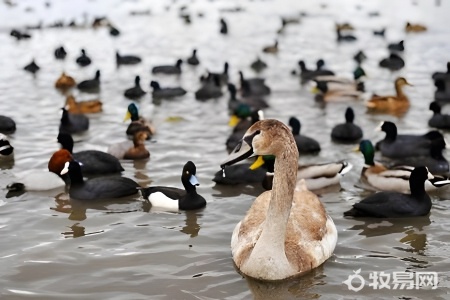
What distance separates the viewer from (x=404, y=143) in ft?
45.0

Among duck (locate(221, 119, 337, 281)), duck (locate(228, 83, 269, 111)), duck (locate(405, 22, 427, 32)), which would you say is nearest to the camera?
duck (locate(221, 119, 337, 281))

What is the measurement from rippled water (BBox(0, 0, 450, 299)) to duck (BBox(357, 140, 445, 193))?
0.27 meters

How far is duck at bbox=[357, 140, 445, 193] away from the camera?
11.5 meters

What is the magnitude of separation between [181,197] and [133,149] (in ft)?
10.2

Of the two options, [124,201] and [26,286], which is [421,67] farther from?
[26,286]

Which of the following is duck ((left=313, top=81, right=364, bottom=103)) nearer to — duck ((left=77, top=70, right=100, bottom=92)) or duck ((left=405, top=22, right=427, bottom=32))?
duck ((left=77, top=70, right=100, bottom=92))

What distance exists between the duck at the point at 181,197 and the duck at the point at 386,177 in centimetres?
297

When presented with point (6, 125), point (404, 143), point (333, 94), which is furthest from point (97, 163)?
point (333, 94)

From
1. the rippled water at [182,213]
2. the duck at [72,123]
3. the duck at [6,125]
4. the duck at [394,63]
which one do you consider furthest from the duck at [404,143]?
the duck at [394,63]

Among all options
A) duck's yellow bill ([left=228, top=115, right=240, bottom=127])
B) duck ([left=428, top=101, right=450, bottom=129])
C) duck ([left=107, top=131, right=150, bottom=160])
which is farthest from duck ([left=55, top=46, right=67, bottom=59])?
duck ([left=428, top=101, right=450, bottom=129])

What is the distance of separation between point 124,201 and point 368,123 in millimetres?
7646

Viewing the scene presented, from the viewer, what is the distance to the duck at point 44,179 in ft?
38.6

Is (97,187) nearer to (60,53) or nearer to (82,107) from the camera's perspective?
(82,107)

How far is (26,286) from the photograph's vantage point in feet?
26.9
